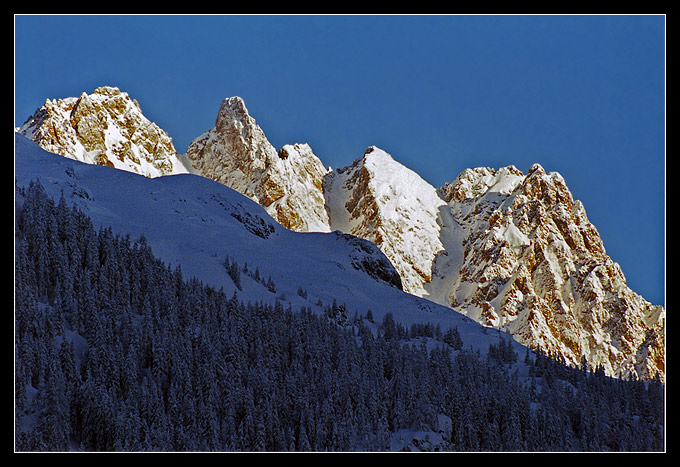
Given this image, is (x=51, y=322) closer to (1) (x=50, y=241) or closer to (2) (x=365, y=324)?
(1) (x=50, y=241)

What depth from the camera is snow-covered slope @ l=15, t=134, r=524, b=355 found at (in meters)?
107

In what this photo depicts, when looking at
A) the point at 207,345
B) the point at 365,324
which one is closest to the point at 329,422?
the point at 207,345

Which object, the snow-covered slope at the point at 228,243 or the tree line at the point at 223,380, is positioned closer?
the tree line at the point at 223,380

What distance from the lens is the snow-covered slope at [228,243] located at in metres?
107

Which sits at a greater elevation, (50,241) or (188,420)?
(50,241)

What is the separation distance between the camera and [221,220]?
139875 mm

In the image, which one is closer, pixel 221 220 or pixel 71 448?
pixel 71 448

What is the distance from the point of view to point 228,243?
125 meters

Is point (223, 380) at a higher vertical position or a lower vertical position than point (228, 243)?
lower

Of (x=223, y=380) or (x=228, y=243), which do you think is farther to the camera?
(x=228, y=243)
